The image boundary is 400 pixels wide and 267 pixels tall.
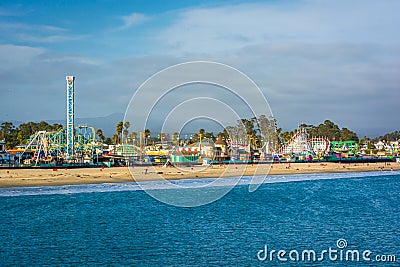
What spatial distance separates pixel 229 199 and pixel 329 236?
2148 centimetres

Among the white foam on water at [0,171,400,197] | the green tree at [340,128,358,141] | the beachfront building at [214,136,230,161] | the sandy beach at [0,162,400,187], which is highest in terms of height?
the green tree at [340,128,358,141]

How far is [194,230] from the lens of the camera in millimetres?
30984

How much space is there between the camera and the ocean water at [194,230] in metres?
23.5

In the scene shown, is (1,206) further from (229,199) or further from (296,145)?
(296,145)

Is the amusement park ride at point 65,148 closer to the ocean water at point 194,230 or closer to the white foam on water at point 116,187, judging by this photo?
the white foam on water at point 116,187

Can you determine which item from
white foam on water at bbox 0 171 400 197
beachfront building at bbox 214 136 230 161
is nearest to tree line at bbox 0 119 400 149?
beachfront building at bbox 214 136 230 161

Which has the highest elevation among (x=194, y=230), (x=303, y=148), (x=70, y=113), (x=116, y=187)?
(x=70, y=113)

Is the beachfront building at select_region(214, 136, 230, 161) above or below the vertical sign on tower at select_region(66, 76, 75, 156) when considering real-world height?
below

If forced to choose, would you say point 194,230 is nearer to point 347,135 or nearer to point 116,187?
point 116,187

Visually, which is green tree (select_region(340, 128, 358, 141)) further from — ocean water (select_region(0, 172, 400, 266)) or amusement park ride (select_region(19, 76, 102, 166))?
ocean water (select_region(0, 172, 400, 266))

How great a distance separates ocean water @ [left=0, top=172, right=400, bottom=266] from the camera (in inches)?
923

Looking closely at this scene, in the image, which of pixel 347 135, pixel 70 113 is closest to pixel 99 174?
pixel 70 113

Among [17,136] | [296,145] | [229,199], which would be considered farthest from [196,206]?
[17,136]

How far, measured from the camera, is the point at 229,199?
49625 mm
